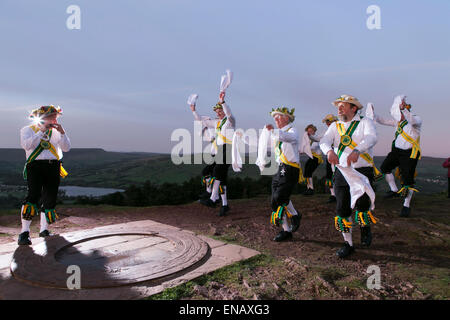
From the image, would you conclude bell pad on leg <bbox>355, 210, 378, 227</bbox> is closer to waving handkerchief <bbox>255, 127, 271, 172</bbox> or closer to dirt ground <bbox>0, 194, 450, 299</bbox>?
dirt ground <bbox>0, 194, 450, 299</bbox>

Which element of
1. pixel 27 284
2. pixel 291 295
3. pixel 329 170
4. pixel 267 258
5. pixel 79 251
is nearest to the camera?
pixel 291 295

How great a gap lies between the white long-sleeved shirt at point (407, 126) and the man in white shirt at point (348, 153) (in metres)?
2.88

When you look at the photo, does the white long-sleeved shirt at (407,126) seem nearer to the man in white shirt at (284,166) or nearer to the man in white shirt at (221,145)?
the man in white shirt at (284,166)

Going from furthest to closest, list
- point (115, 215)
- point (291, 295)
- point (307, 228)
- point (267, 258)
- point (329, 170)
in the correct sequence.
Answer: point (329, 170)
point (115, 215)
point (307, 228)
point (267, 258)
point (291, 295)

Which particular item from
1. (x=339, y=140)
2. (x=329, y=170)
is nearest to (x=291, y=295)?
(x=339, y=140)

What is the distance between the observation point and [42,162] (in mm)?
4680

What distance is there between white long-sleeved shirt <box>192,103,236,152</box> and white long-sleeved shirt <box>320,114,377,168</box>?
2.75m

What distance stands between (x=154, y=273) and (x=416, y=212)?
6.49m

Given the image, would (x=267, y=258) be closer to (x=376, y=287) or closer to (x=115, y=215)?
(x=376, y=287)

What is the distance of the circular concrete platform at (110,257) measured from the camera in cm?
313

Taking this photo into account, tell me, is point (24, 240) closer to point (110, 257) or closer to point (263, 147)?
point (110, 257)

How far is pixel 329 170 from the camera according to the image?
8.27 meters

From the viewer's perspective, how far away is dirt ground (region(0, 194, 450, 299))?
2.95m

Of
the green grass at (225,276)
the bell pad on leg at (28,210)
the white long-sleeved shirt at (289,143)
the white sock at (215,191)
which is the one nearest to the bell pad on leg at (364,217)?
the white long-sleeved shirt at (289,143)
